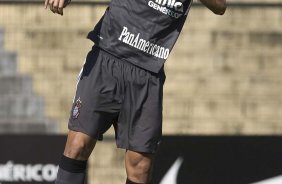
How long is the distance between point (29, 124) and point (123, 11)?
282cm

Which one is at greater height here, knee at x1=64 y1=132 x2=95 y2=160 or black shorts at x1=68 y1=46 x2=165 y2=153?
black shorts at x1=68 y1=46 x2=165 y2=153

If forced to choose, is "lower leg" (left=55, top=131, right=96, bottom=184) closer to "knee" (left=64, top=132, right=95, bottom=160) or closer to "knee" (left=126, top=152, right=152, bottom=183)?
"knee" (left=64, top=132, right=95, bottom=160)

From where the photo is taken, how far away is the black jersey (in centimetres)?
453

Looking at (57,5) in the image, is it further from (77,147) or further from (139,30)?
(77,147)

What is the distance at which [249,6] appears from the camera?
23.4 ft

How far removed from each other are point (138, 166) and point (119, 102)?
0.37m

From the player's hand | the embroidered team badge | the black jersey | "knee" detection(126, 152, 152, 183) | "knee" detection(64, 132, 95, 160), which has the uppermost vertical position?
the player's hand

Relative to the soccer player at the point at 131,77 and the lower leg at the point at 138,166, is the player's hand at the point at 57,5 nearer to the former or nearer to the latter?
the soccer player at the point at 131,77

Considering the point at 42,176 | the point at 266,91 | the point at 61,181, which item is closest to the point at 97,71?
the point at 61,181

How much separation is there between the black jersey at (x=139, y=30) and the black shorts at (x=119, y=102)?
0.17 feet

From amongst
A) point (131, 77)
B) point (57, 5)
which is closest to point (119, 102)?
point (131, 77)

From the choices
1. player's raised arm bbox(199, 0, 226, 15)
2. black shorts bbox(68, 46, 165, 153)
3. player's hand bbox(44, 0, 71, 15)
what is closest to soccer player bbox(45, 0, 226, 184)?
black shorts bbox(68, 46, 165, 153)

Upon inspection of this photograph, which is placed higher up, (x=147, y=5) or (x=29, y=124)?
(x=147, y=5)

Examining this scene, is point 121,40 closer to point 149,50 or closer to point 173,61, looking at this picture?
point 149,50
